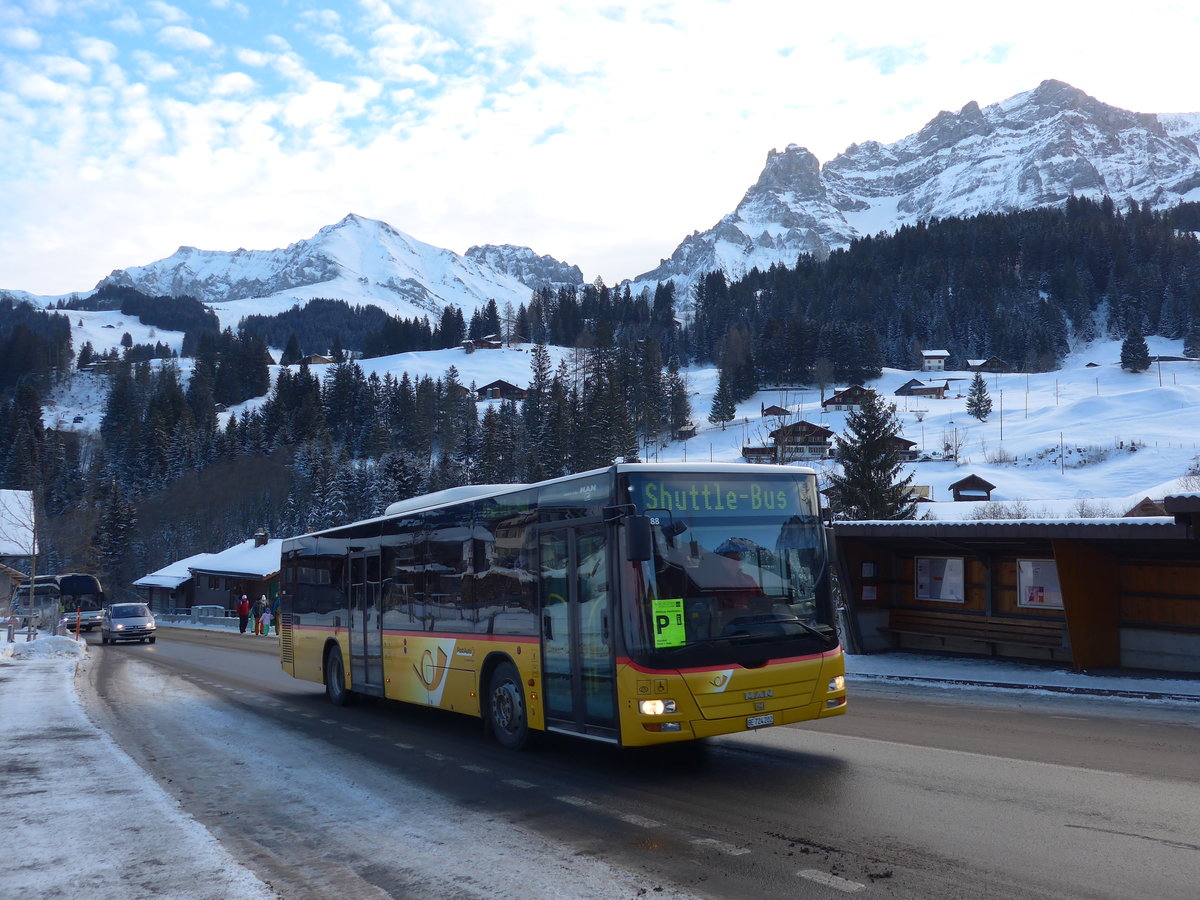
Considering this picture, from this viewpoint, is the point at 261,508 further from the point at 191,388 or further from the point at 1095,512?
the point at 1095,512

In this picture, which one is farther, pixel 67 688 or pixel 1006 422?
pixel 1006 422

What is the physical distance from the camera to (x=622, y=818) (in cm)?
740

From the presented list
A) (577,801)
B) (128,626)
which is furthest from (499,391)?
(577,801)

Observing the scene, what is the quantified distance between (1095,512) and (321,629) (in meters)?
52.6

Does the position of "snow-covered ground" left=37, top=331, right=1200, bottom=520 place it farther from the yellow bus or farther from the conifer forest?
the yellow bus

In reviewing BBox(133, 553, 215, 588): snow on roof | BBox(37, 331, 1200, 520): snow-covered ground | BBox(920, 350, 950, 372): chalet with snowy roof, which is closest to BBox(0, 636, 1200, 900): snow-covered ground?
BBox(37, 331, 1200, 520): snow-covered ground

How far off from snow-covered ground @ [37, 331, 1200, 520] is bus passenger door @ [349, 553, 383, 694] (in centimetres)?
4760

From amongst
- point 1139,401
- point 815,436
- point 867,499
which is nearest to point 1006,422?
point 1139,401

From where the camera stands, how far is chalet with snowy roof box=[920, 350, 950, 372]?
150 m

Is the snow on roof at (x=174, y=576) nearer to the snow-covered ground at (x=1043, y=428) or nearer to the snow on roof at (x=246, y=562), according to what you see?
the snow on roof at (x=246, y=562)

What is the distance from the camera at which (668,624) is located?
8.38 meters

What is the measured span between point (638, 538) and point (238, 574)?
191ft

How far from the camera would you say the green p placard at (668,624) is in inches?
328

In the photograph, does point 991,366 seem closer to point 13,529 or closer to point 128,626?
point 13,529
